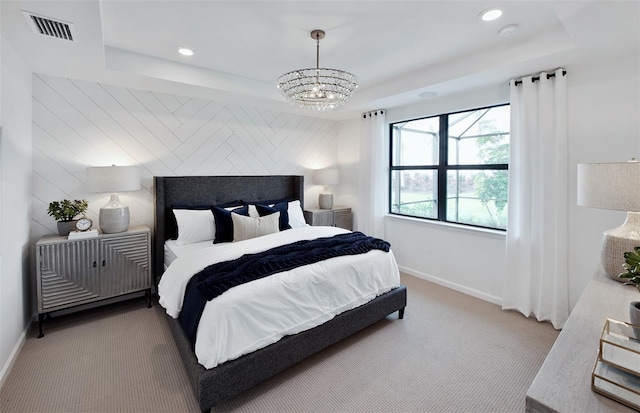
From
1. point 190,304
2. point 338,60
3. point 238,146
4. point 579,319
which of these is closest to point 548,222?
point 579,319

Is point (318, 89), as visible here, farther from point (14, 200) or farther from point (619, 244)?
point (14, 200)

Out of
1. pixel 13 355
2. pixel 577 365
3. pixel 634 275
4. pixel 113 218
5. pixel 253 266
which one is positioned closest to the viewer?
pixel 577 365

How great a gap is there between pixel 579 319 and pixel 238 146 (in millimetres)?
3829

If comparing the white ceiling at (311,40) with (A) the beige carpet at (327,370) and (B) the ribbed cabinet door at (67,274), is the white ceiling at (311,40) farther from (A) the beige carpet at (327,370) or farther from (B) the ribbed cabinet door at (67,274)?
(A) the beige carpet at (327,370)

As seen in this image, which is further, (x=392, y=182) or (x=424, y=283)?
(x=392, y=182)

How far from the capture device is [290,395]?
77.4 inches

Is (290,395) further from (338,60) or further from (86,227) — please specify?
(338,60)

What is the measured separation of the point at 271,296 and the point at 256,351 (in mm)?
345

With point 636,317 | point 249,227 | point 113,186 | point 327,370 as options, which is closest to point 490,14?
point 636,317

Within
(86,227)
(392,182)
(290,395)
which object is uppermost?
(392,182)

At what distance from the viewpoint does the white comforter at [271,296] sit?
1.79 meters

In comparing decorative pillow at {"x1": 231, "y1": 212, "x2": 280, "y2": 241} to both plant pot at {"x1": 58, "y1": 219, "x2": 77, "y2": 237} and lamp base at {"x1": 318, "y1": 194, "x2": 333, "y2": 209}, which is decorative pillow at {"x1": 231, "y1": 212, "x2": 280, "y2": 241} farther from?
lamp base at {"x1": 318, "y1": 194, "x2": 333, "y2": 209}

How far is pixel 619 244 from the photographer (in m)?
1.76

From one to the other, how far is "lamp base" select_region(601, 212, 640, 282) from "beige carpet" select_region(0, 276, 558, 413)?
931 millimetres
